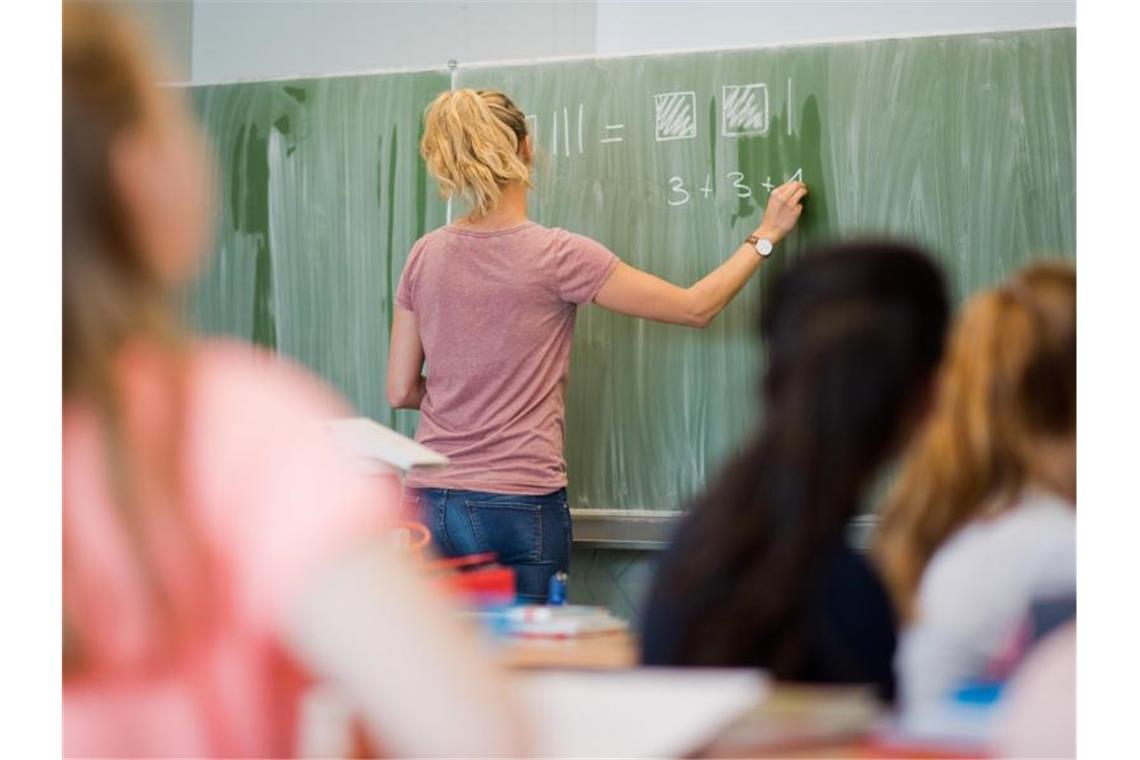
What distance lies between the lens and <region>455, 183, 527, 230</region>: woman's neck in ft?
5.75

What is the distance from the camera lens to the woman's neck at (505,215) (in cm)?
175

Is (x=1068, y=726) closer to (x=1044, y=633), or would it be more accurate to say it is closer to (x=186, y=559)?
(x=1044, y=633)

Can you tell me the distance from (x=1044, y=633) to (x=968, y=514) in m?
0.13

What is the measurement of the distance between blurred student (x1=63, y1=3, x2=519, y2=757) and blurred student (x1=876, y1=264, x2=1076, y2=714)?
41 cm

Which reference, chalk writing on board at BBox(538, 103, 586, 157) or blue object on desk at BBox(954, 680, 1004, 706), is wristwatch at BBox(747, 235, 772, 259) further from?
blue object on desk at BBox(954, 680, 1004, 706)

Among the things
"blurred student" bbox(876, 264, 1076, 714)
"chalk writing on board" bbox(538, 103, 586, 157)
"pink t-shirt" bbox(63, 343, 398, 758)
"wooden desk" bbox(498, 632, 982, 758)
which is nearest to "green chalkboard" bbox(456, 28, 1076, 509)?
"chalk writing on board" bbox(538, 103, 586, 157)

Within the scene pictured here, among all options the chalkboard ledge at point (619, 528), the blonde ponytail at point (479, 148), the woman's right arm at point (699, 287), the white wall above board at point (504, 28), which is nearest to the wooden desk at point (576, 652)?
the chalkboard ledge at point (619, 528)

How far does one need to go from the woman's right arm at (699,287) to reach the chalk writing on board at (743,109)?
0.79 ft

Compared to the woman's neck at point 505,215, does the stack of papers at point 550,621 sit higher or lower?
lower

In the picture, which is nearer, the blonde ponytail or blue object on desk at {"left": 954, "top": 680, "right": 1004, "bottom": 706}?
blue object on desk at {"left": 954, "top": 680, "right": 1004, "bottom": 706}

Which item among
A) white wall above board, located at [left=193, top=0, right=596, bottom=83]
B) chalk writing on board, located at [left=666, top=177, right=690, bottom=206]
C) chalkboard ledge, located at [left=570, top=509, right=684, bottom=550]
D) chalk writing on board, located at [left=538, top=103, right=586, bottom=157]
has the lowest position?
chalkboard ledge, located at [left=570, top=509, right=684, bottom=550]

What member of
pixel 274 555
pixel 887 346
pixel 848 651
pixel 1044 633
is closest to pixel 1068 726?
pixel 1044 633

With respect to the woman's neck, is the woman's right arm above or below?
below

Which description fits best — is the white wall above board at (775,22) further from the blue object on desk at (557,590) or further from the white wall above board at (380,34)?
the blue object on desk at (557,590)
